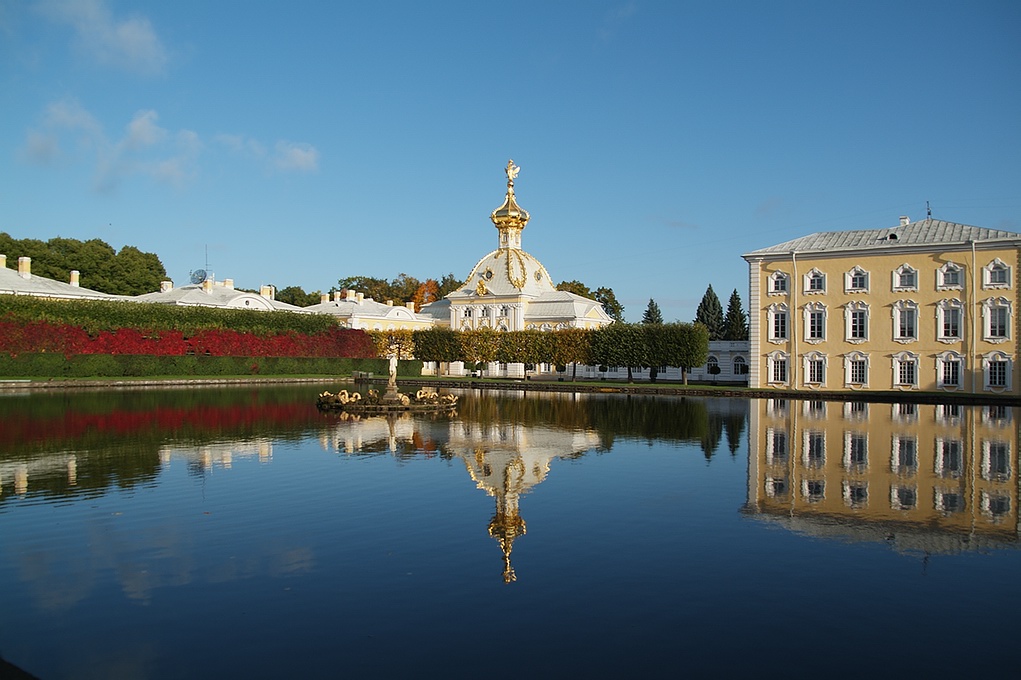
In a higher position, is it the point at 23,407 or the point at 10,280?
the point at 10,280

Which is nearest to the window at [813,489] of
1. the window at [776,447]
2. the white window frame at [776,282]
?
the window at [776,447]

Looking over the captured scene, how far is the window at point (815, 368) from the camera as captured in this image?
5050 cm

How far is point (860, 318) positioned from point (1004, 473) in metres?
33.9

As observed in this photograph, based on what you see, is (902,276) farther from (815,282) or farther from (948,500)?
(948,500)

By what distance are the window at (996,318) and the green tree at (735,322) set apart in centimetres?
3119

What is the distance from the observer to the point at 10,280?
6031 cm

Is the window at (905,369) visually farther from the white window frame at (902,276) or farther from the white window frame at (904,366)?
the white window frame at (902,276)

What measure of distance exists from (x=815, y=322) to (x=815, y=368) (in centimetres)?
279

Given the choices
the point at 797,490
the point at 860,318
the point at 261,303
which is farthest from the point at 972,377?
the point at 261,303

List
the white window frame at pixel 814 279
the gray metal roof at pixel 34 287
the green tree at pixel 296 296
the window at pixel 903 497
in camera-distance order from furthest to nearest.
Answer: the green tree at pixel 296 296 < the gray metal roof at pixel 34 287 < the white window frame at pixel 814 279 < the window at pixel 903 497

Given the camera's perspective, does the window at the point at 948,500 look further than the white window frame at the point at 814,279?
No

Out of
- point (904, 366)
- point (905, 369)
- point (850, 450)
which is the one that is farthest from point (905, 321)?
point (850, 450)

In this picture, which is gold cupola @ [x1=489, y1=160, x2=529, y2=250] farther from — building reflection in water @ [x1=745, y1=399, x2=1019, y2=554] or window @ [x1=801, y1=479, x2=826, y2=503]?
window @ [x1=801, y1=479, x2=826, y2=503]

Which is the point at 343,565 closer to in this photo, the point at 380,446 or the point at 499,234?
the point at 380,446
